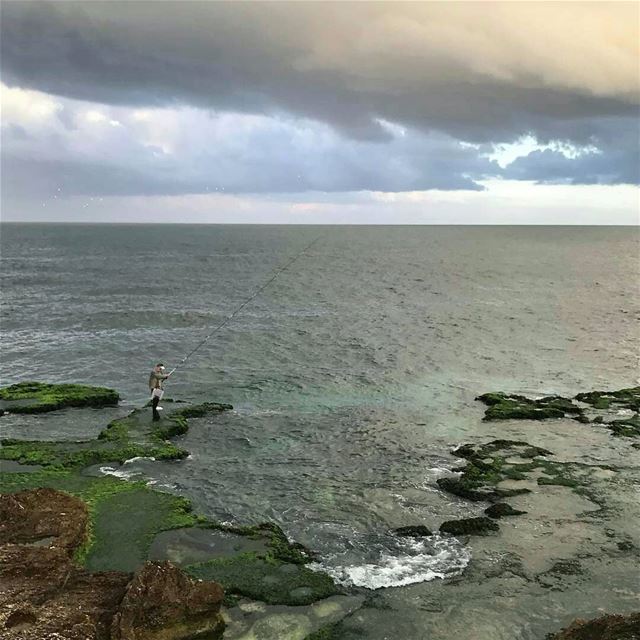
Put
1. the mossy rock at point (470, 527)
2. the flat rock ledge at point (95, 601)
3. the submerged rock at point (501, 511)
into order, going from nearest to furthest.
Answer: the flat rock ledge at point (95, 601), the mossy rock at point (470, 527), the submerged rock at point (501, 511)

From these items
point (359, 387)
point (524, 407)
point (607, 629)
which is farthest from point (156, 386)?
point (607, 629)

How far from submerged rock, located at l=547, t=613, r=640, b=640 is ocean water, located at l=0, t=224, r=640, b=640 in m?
1.93

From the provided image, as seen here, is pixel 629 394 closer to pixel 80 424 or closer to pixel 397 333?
pixel 397 333

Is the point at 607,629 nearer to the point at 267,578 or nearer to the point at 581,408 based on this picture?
the point at 267,578

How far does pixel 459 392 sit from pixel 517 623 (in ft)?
79.1

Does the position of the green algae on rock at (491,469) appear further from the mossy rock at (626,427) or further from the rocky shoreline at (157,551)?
the mossy rock at (626,427)

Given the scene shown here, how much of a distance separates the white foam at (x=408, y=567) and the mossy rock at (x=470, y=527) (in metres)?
0.78

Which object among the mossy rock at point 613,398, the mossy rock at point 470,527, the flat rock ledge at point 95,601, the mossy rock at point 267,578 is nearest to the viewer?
the flat rock ledge at point 95,601

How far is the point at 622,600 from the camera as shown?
1572cm

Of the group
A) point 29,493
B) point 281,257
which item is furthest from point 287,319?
point 281,257

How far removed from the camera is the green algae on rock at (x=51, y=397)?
31.8 meters

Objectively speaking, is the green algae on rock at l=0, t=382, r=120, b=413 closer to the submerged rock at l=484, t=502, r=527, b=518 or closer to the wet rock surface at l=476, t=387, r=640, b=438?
the wet rock surface at l=476, t=387, r=640, b=438

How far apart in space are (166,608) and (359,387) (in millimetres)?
26564

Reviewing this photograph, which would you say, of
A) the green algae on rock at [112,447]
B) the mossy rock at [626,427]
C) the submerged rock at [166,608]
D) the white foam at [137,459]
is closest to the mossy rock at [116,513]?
the green algae on rock at [112,447]
